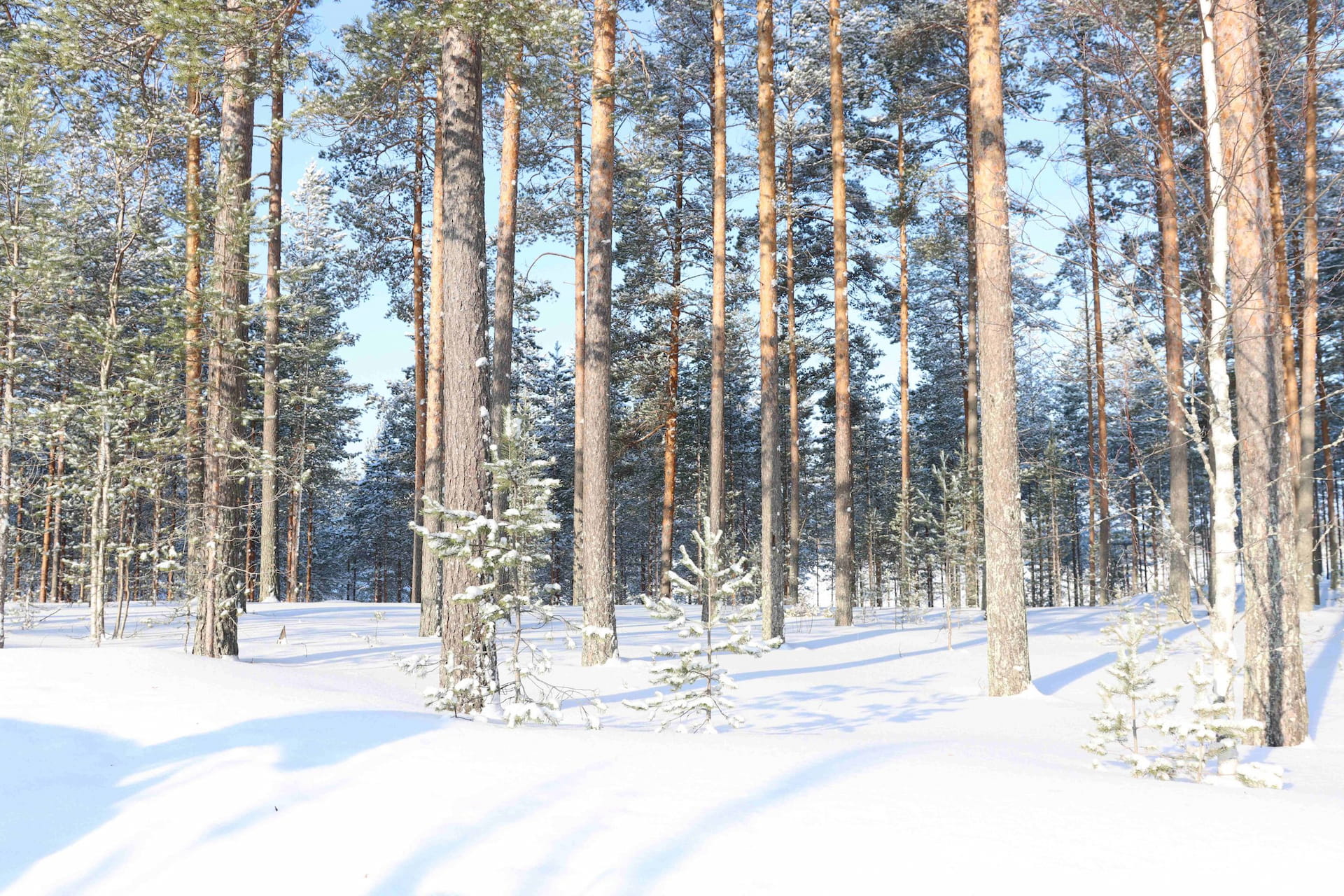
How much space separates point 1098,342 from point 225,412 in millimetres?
11185

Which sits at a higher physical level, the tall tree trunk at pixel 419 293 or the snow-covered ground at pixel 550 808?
the tall tree trunk at pixel 419 293

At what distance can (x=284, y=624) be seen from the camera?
536 inches

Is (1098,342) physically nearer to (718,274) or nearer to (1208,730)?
(718,274)

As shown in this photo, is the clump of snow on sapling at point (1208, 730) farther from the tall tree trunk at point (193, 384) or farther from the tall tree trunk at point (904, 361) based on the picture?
the tall tree trunk at point (904, 361)

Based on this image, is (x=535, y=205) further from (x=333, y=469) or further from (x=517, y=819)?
(x=333, y=469)

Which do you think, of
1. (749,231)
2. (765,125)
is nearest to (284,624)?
(765,125)

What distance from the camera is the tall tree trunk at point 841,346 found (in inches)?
592

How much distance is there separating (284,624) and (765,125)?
11.5 metres

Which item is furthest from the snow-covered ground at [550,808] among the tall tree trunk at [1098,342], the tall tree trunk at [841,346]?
the tall tree trunk at [841,346]

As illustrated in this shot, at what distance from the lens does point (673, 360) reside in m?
21.7

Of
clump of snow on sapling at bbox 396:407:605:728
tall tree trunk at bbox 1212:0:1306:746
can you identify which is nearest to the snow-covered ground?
tall tree trunk at bbox 1212:0:1306:746

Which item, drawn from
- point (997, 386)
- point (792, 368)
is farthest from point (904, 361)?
point (997, 386)

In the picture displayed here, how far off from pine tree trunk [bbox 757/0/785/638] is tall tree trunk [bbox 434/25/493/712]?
265 inches

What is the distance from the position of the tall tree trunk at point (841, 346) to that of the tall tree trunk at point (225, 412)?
32.0 feet
